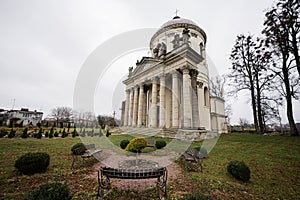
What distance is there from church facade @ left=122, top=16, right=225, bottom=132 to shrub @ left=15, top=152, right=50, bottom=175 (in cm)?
1166

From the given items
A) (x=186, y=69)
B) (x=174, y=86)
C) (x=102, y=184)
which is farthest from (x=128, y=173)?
(x=186, y=69)

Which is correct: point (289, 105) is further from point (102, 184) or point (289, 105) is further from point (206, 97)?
point (102, 184)

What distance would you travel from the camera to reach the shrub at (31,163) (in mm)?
4763

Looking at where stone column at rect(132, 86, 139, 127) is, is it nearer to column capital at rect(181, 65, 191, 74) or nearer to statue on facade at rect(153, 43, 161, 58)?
statue on facade at rect(153, 43, 161, 58)

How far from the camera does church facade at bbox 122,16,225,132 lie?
15594 millimetres

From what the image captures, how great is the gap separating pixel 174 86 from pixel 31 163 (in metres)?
14.1

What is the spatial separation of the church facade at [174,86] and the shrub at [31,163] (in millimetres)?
11663

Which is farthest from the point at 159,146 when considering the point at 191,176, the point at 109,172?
the point at 109,172

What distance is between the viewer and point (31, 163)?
4.86 metres

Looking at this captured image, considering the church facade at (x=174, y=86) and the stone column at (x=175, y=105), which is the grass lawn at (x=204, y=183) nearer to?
the church facade at (x=174, y=86)

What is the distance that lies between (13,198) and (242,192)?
6.32m

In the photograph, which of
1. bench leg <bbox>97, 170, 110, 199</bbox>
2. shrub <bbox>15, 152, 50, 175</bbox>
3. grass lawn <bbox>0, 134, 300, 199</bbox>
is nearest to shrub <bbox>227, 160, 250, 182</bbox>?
grass lawn <bbox>0, 134, 300, 199</bbox>

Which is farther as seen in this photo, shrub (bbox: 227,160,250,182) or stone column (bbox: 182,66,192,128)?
stone column (bbox: 182,66,192,128)

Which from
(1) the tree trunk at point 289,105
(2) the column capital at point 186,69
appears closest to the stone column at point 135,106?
(2) the column capital at point 186,69
